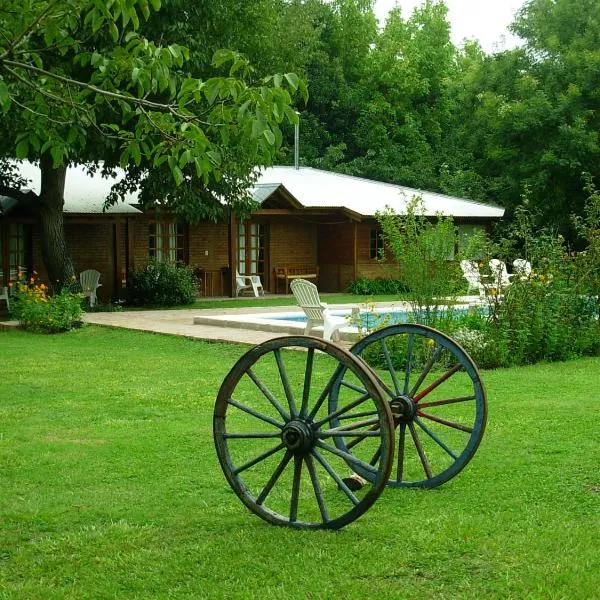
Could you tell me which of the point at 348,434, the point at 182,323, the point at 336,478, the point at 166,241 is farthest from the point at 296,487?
the point at 166,241

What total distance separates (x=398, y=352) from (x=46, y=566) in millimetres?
8420

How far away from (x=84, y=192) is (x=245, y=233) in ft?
18.2

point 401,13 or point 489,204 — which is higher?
point 401,13

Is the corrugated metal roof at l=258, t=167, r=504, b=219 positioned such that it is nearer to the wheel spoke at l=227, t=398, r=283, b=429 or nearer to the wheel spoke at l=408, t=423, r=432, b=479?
the wheel spoke at l=408, t=423, r=432, b=479

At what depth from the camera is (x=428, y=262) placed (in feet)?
45.0

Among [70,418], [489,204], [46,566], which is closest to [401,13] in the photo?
[489,204]

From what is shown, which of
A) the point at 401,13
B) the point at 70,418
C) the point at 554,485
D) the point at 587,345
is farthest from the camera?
the point at 401,13

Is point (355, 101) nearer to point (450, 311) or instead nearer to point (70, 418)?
point (450, 311)

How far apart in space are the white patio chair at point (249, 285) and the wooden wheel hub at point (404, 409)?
2301 centimetres

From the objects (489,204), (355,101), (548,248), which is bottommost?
(548,248)

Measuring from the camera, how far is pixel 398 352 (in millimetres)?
13141

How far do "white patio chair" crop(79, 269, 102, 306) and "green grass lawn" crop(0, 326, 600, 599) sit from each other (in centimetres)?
1531

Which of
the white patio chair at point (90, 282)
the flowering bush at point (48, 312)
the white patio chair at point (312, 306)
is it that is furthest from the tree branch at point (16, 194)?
the white patio chair at point (312, 306)

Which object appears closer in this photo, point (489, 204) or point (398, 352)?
point (398, 352)
